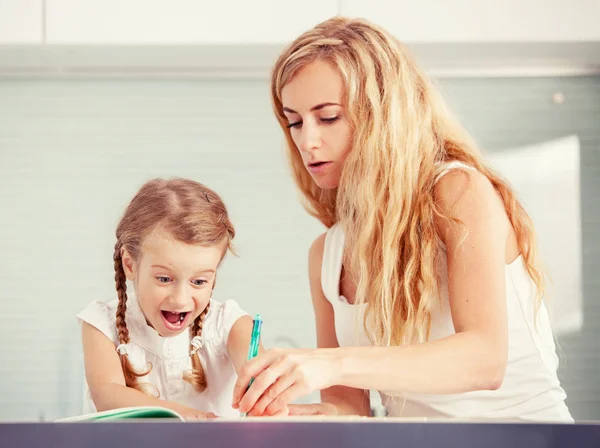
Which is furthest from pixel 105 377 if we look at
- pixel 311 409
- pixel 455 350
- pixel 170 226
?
pixel 455 350

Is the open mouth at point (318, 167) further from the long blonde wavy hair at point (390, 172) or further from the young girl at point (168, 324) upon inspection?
the young girl at point (168, 324)

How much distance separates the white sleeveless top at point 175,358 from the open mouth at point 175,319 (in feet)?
0.06

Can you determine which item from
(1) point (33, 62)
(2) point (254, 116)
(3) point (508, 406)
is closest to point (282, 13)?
(2) point (254, 116)

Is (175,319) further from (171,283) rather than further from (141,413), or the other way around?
(141,413)

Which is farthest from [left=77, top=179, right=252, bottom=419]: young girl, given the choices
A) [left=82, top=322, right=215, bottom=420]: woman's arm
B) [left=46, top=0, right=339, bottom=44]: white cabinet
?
[left=46, top=0, right=339, bottom=44]: white cabinet

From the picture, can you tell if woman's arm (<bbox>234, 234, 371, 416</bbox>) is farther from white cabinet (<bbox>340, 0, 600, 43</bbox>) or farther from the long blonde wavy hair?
white cabinet (<bbox>340, 0, 600, 43</bbox>)

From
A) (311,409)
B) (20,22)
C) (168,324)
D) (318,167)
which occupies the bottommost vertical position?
(311,409)

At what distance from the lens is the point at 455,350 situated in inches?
36.7

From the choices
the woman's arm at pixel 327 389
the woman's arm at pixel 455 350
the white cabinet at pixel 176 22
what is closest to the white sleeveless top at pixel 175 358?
the woman's arm at pixel 327 389

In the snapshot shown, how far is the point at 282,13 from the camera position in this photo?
2.28 metres

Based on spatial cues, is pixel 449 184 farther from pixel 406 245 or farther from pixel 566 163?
pixel 566 163

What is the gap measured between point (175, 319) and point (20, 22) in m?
1.33

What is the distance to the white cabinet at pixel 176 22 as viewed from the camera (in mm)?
2260

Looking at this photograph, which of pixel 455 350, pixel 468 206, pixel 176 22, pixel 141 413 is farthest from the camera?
pixel 176 22
